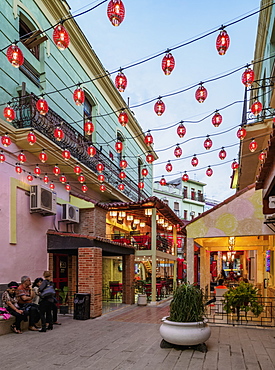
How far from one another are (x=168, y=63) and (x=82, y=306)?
Result: 7626 mm

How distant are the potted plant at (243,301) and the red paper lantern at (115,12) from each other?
7813 millimetres

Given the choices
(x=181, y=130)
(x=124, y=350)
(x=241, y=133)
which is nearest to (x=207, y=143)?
(x=181, y=130)

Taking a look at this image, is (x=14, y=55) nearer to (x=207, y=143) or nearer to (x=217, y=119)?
(x=217, y=119)

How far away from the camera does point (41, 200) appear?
1145cm

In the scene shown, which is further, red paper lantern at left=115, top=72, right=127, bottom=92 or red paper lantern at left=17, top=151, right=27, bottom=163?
red paper lantern at left=17, top=151, right=27, bottom=163

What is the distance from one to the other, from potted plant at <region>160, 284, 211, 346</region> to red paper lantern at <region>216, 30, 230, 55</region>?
4.58m

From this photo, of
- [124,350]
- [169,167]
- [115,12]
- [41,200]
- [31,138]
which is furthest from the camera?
[169,167]

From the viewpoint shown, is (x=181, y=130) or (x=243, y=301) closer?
(x=243, y=301)

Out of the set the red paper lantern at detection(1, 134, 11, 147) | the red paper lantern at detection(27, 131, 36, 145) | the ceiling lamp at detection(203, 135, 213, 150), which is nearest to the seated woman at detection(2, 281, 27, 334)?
the red paper lantern at detection(1, 134, 11, 147)

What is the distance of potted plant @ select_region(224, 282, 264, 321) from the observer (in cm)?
996

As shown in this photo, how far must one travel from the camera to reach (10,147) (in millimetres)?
10703

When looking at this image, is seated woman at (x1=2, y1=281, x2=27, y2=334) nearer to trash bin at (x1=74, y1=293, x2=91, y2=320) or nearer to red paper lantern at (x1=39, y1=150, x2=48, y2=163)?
trash bin at (x1=74, y1=293, x2=91, y2=320)

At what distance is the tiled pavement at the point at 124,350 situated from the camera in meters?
6.15

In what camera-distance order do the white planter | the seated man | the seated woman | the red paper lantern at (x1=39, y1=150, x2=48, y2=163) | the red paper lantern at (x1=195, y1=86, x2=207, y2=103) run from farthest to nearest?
the red paper lantern at (x1=39, y1=150, x2=48, y2=163)
the seated man
the seated woman
the red paper lantern at (x1=195, y1=86, x2=207, y2=103)
the white planter
